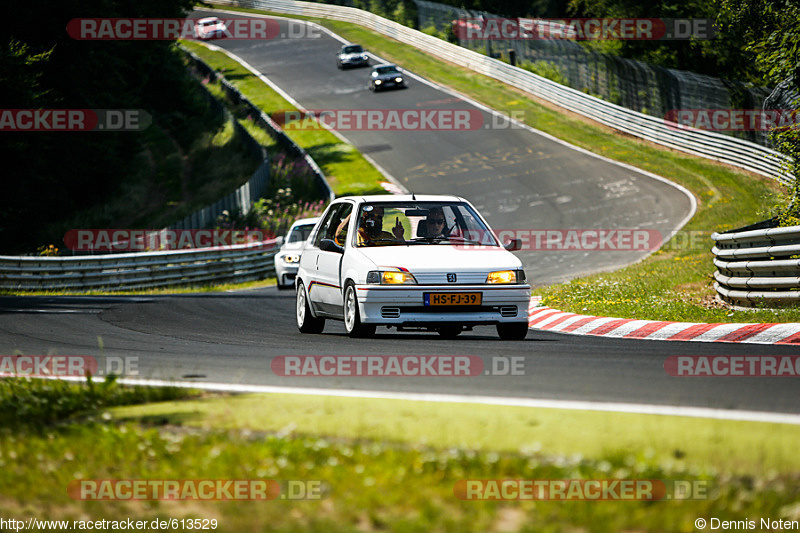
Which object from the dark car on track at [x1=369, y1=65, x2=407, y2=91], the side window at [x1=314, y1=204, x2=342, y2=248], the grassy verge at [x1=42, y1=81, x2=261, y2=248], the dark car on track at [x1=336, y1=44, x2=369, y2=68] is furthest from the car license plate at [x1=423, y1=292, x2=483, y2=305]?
the dark car on track at [x1=336, y1=44, x2=369, y2=68]

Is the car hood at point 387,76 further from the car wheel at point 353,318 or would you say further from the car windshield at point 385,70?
the car wheel at point 353,318

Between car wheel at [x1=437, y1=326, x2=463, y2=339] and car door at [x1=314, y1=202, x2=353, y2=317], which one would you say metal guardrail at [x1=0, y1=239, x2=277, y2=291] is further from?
car wheel at [x1=437, y1=326, x2=463, y2=339]

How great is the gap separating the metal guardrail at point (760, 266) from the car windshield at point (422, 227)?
3407 mm

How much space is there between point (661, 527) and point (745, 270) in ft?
32.1

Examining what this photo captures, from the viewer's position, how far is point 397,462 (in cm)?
464

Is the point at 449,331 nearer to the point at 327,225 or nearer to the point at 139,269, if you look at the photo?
the point at 327,225

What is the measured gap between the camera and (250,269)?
2616 cm

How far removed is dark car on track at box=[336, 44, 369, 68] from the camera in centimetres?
5938

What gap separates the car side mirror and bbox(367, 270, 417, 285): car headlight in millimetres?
1088

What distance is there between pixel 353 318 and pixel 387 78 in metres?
42.0

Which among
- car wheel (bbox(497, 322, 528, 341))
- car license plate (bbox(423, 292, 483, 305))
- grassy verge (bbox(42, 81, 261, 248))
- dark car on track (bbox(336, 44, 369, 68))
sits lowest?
grassy verge (bbox(42, 81, 261, 248))

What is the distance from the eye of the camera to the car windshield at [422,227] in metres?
11.5

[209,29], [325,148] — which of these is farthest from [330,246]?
[209,29]

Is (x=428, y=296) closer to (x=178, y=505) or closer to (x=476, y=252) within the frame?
(x=476, y=252)
